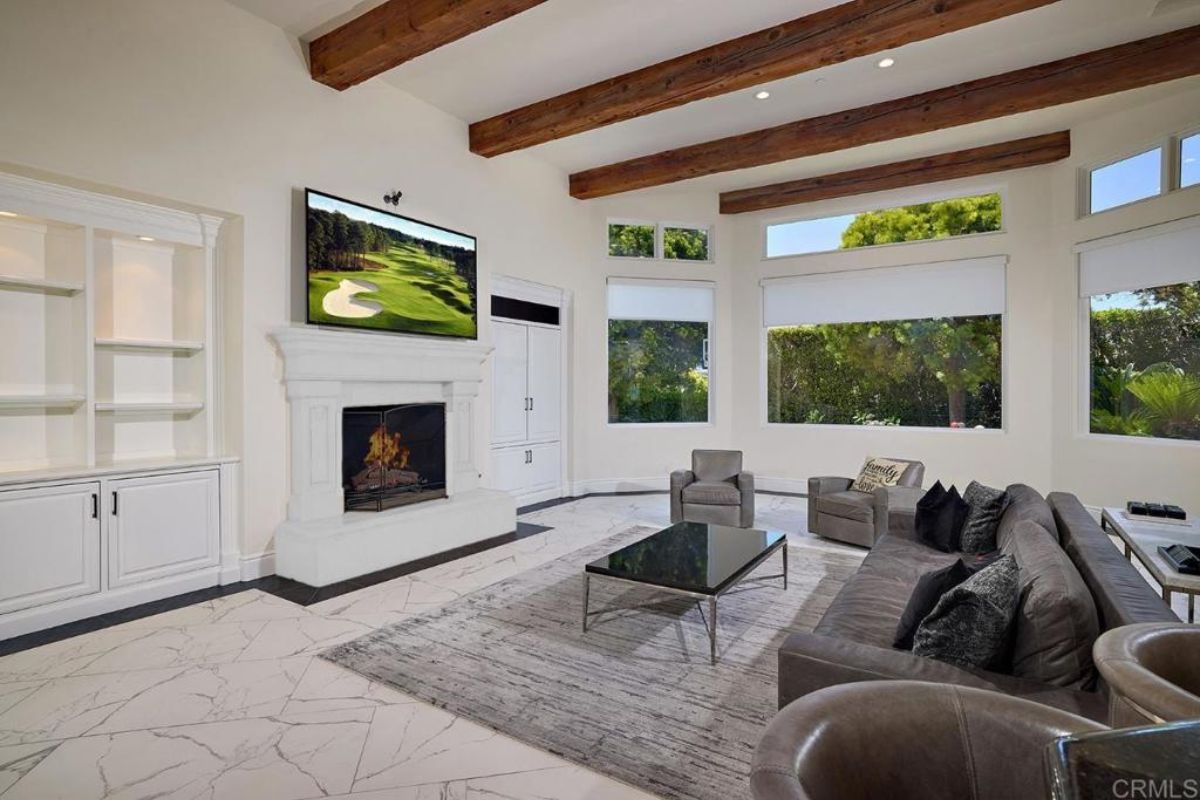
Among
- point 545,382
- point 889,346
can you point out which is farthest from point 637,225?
point 889,346

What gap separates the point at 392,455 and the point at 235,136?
2572 mm

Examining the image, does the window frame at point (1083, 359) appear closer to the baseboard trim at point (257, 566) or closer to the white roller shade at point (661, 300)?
the white roller shade at point (661, 300)

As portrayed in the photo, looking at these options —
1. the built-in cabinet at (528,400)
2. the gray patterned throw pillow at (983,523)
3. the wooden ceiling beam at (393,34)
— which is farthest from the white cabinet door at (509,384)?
the gray patterned throw pillow at (983,523)

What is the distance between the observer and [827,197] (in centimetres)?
710

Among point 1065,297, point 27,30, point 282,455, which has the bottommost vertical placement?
point 282,455

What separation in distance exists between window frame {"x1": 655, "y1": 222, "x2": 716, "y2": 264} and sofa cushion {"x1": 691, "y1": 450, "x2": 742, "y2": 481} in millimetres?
2995

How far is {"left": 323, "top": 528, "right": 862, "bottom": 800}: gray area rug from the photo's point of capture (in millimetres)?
2213

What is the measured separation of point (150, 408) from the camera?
12.7ft

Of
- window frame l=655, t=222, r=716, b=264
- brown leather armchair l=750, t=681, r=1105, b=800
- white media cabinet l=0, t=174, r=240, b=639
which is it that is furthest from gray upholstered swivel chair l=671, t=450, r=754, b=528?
brown leather armchair l=750, t=681, r=1105, b=800

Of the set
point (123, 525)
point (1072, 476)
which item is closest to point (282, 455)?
point (123, 525)

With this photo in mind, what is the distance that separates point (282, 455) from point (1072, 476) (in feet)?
23.7

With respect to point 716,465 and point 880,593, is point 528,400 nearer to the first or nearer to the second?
point 716,465

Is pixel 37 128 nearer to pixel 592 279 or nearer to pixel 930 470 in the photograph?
pixel 592 279

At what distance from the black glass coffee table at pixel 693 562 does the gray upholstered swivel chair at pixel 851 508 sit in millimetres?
1320
